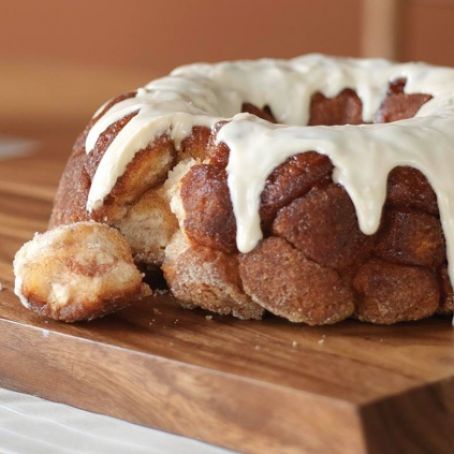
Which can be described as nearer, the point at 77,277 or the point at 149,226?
the point at 77,277

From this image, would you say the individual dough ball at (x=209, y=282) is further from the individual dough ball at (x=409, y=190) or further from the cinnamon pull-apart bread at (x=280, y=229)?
the individual dough ball at (x=409, y=190)

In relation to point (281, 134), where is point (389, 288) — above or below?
below

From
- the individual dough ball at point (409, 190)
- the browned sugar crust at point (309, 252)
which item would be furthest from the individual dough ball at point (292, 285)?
the individual dough ball at point (409, 190)

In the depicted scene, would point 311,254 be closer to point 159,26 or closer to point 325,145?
point 325,145

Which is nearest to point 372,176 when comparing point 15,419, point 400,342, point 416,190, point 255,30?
point 416,190

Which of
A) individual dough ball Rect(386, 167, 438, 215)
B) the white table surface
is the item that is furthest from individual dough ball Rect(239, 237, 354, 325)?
the white table surface

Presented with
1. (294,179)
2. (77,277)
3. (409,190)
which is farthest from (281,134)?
(77,277)

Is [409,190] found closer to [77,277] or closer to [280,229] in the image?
[280,229]

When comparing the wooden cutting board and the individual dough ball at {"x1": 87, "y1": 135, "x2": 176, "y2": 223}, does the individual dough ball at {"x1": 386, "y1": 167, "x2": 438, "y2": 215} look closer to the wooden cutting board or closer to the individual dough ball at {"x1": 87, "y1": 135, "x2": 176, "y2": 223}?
the wooden cutting board
